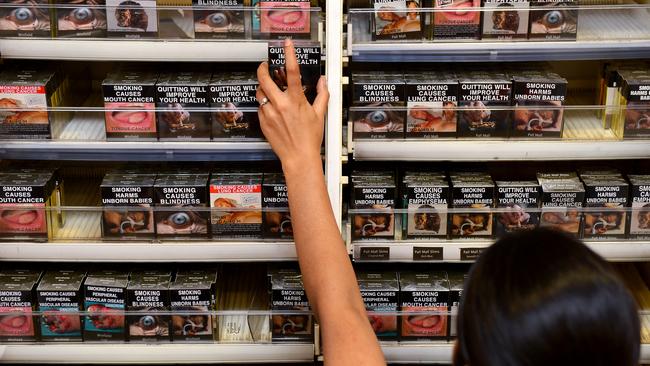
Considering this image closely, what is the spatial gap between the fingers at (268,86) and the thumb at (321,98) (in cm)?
10

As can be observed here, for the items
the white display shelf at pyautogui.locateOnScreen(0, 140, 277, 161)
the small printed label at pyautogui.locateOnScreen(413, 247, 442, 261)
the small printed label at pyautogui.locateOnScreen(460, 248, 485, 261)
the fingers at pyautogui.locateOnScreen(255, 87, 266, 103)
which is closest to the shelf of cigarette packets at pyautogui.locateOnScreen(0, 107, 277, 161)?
the white display shelf at pyautogui.locateOnScreen(0, 140, 277, 161)

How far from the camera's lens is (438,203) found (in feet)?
8.00

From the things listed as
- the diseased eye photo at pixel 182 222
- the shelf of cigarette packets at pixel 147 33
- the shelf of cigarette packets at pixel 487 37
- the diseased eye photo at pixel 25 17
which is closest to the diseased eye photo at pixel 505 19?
the shelf of cigarette packets at pixel 487 37

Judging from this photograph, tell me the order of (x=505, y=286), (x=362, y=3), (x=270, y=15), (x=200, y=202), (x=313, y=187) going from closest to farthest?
1. (x=505, y=286)
2. (x=313, y=187)
3. (x=270, y=15)
4. (x=200, y=202)
5. (x=362, y=3)

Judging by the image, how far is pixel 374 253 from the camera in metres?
2.43

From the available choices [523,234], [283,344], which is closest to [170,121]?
[283,344]

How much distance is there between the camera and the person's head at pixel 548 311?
1.06 metres

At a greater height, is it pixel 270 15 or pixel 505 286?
pixel 270 15

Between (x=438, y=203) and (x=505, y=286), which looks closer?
(x=505, y=286)

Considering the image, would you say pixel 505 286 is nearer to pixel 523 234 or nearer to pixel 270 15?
pixel 523 234

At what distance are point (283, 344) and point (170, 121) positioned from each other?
2.28 ft

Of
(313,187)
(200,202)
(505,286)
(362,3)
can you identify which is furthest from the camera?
(362,3)

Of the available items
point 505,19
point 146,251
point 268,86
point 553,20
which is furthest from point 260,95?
point 553,20

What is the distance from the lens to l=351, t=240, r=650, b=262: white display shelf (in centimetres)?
243
